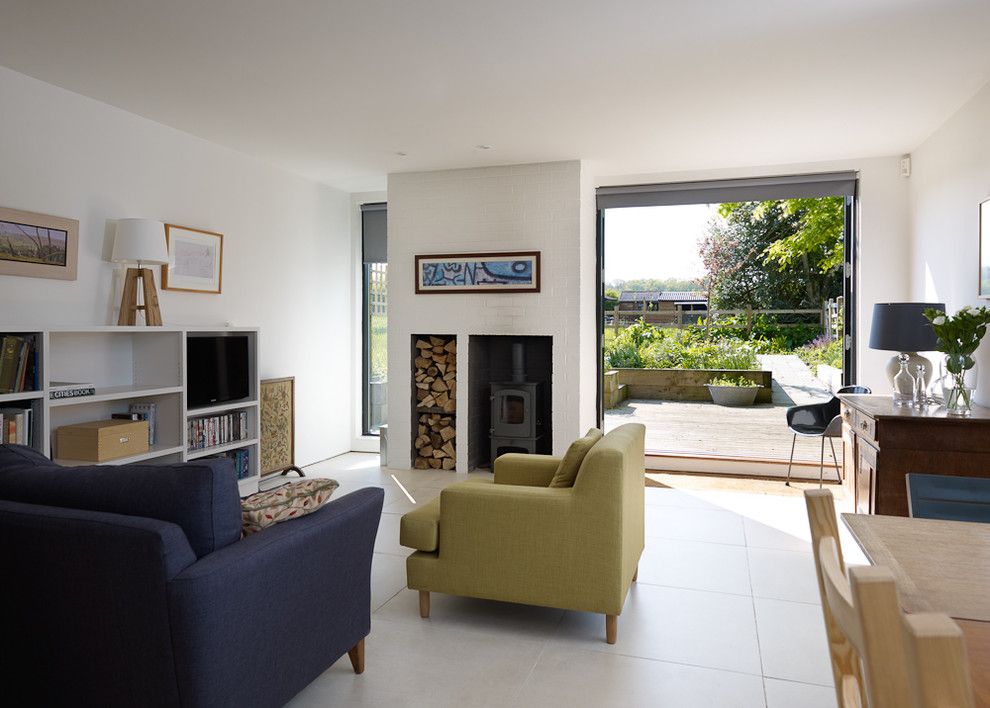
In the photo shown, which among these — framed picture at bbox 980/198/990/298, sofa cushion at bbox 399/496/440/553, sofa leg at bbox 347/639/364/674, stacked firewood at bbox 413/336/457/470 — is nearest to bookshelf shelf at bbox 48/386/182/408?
sofa cushion at bbox 399/496/440/553

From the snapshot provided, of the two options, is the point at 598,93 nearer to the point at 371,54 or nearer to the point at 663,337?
the point at 371,54

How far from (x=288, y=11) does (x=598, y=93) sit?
1.86m

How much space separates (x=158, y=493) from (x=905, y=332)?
409cm

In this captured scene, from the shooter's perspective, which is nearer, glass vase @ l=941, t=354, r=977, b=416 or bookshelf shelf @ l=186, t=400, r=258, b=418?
glass vase @ l=941, t=354, r=977, b=416

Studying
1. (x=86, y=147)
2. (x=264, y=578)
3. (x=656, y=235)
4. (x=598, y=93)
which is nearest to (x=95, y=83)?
(x=86, y=147)

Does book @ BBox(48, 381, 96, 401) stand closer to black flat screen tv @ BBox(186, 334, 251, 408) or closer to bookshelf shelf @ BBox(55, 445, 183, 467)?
bookshelf shelf @ BBox(55, 445, 183, 467)

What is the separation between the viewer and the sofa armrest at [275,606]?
6.00ft

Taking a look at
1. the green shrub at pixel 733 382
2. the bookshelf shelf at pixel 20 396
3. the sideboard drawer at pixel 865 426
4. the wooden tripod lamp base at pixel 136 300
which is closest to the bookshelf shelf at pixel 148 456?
the bookshelf shelf at pixel 20 396

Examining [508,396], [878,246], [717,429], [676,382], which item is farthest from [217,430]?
[878,246]

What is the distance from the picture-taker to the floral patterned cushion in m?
2.22

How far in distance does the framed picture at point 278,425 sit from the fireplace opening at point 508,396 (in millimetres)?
1537

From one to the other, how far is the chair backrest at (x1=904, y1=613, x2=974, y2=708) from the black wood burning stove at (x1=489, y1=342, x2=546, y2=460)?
546cm

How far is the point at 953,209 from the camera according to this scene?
175 inches

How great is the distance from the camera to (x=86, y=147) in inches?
167
